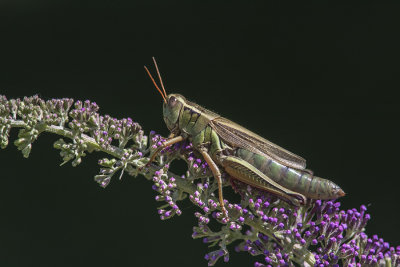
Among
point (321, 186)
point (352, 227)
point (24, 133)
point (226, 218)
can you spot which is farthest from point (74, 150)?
point (352, 227)

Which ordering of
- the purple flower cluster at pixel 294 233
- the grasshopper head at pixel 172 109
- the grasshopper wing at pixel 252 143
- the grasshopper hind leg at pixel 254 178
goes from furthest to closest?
the grasshopper head at pixel 172 109
the grasshopper wing at pixel 252 143
the grasshopper hind leg at pixel 254 178
the purple flower cluster at pixel 294 233

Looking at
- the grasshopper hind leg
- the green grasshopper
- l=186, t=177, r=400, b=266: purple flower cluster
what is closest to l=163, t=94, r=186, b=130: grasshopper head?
the green grasshopper

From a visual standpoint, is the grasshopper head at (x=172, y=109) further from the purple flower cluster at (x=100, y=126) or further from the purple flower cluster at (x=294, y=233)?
the purple flower cluster at (x=294, y=233)

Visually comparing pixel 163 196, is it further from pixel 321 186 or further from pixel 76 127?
pixel 321 186

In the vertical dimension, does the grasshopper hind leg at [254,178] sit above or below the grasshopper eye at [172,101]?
below

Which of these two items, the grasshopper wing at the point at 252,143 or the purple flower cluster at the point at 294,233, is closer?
the purple flower cluster at the point at 294,233

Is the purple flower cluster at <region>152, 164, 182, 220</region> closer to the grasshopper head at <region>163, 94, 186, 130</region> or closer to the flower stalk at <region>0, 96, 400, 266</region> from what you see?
the flower stalk at <region>0, 96, 400, 266</region>

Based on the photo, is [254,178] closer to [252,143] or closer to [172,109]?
[252,143]

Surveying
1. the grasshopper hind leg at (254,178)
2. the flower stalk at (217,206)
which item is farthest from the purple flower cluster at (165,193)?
the grasshopper hind leg at (254,178)
